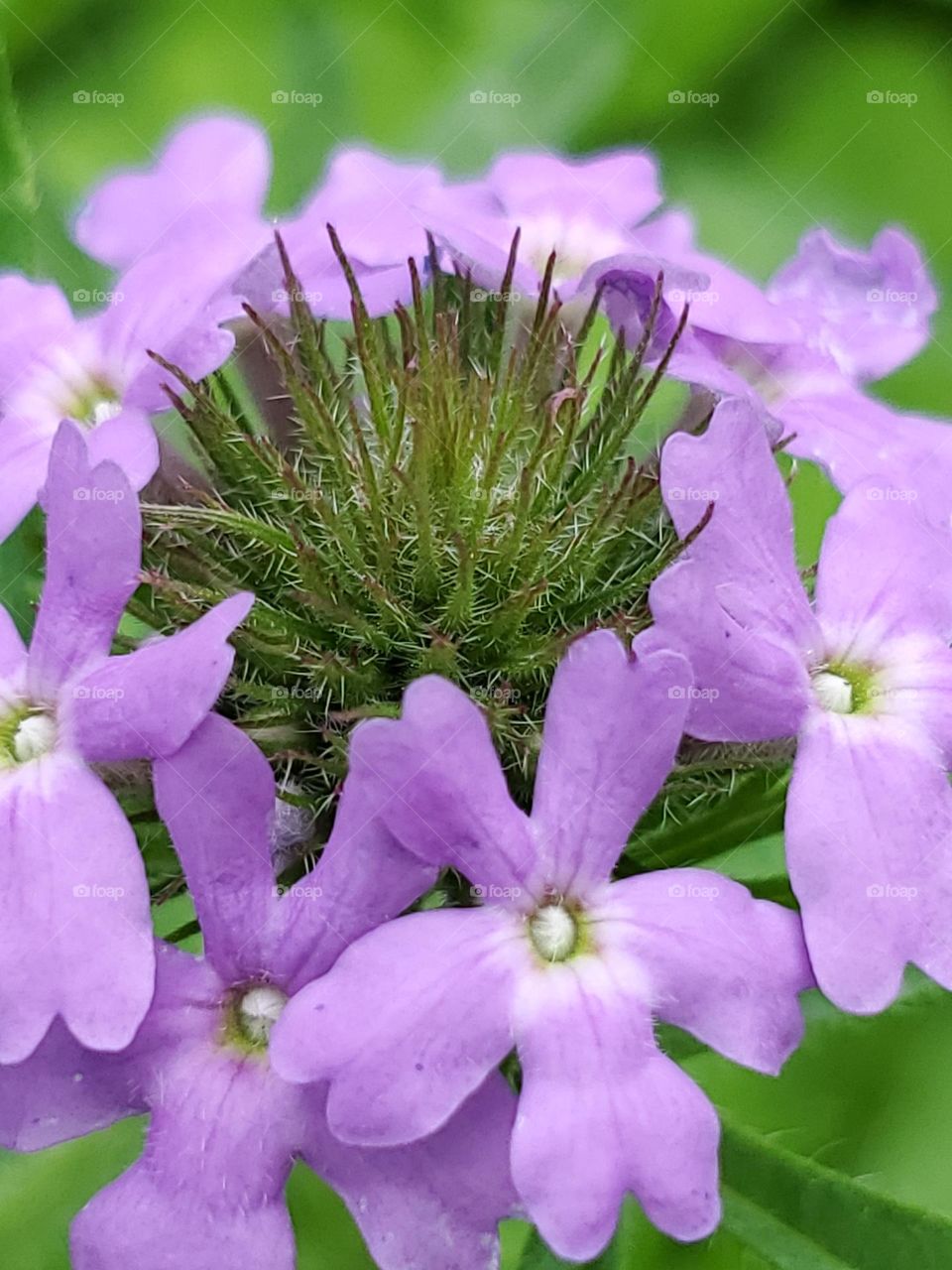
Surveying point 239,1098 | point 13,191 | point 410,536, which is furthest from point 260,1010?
point 13,191

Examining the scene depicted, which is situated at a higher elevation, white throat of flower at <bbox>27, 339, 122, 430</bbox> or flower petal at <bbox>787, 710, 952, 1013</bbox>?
white throat of flower at <bbox>27, 339, 122, 430</bbox>

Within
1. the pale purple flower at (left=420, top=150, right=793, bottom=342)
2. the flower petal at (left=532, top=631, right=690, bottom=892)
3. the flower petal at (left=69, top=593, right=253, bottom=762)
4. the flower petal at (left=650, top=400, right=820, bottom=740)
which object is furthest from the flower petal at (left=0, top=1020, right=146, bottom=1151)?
the pale purple flower at (left=420, top=150, right=793, bottom=342)

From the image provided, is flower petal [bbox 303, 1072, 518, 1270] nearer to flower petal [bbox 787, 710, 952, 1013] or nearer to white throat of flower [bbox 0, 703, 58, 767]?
flower petal [bbox 787, 710, 952, 1013]

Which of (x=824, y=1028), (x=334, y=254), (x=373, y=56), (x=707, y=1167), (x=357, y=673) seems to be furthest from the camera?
(x=373, y=56)

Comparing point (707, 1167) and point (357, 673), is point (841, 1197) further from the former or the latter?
point (357, 673)

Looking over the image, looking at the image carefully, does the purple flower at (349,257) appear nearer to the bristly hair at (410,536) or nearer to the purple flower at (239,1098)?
the bristly hair at (410,536)

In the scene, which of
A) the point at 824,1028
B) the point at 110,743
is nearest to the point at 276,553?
the point at 110,743
